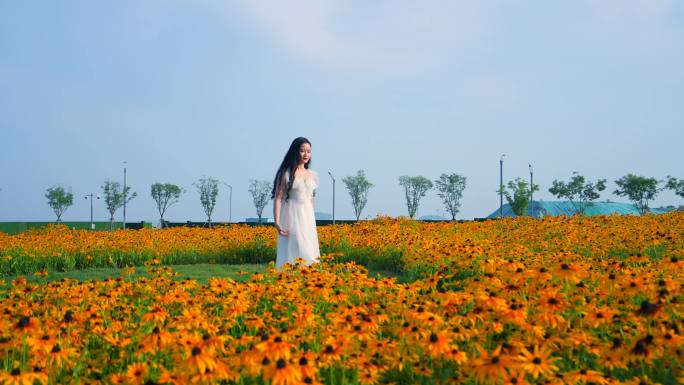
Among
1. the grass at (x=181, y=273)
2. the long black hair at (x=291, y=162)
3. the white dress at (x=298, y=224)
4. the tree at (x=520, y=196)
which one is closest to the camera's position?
the long black hair at (x=291, y=162)

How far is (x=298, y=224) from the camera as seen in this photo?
913cm

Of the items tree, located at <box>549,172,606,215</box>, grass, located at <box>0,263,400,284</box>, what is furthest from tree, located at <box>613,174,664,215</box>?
grass, located at <box>0,263,400,284</box>

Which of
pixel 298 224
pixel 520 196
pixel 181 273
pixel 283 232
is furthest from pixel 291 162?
pixel 520 196

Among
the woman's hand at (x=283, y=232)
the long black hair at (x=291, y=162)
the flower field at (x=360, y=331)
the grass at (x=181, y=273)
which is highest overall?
the long black hair at (x=291, y=162)

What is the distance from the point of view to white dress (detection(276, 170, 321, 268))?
9.12m

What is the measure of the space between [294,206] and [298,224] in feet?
1.04

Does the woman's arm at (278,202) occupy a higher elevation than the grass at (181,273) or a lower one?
higher

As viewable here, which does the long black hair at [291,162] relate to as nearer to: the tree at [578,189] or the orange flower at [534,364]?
the orange flower at [534,364]

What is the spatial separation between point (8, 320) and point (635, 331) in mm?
4589

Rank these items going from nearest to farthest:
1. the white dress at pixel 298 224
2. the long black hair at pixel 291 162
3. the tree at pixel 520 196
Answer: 1. the long black hair at pixel 291 162
2. the white dress at pixel 298 224
3. the tree at pixel 520 196

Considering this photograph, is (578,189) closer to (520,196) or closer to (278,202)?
(520,196)

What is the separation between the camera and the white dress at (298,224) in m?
9.12

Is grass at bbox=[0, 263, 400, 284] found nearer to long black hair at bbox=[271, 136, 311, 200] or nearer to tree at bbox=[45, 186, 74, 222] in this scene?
long black hair at bbox=[271, 136, 311, 200]

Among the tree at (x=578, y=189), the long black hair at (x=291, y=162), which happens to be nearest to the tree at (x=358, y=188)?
the tree at (x=578, y=189)
